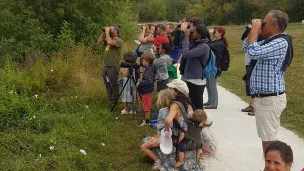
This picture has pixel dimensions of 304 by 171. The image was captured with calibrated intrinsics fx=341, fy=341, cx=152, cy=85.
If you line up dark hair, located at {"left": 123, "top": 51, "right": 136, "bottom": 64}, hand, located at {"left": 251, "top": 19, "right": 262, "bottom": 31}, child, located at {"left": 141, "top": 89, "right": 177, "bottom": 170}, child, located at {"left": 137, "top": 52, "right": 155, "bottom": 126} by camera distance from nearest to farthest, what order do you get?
hand, located at {"left": 251, "top": 19, "right": 262, "bottom": 31}, child, located at {"left": 141, "top": 89, "right": 177, "bottom": 170}, child, located at {"left": 137, "top": 52, "right": 155, "bottom": 126}, dark hair, located at {"left": 123, "top": 51, "right": 136, "bottom": 64}

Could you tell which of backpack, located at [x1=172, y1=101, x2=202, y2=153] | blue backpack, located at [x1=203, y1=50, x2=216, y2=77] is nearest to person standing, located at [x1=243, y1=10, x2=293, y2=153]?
backpack, located at [x1=172, y1=101, x2=202, y2=153]

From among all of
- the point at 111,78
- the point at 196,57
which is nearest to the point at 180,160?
the point at 196,57

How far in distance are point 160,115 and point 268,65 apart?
4.95 ft

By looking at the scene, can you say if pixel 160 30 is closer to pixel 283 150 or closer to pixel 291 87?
pixel 291 87

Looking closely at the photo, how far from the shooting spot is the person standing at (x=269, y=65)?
136 inches

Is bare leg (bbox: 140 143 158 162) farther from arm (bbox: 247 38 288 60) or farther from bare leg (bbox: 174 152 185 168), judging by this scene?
arm (bbox: 247 38 288 60)

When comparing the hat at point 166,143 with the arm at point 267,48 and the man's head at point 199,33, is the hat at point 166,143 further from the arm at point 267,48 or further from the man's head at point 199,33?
the man's head at point 199,33

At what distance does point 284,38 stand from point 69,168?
9.30 ft

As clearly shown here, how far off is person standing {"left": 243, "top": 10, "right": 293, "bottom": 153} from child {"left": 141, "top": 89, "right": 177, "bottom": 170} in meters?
1.02

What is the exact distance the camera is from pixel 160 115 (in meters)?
4.41

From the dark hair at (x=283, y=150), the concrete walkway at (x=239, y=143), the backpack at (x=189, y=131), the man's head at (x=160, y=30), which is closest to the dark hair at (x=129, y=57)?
the man's head at (x=160, y=30)

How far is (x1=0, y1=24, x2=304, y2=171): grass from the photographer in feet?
14.4

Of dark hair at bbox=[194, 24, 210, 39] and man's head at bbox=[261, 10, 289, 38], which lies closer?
man's head at bbox=[261, 10, 289, 38]

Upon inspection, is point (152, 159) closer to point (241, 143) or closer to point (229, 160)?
point (229, 160)
